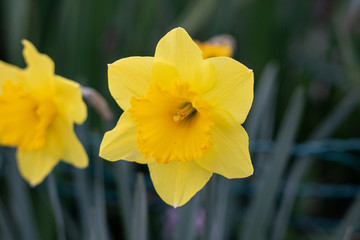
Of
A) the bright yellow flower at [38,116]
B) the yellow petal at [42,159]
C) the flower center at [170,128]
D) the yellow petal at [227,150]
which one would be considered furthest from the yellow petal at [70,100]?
the yellow petal at [227,150]

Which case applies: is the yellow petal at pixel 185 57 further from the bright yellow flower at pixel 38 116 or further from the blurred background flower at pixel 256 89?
the blurred background flower at pixel 256 89

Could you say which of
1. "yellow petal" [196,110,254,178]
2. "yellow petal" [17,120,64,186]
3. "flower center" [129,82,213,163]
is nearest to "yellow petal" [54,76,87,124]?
"yellow petal" [17,120,64,186]

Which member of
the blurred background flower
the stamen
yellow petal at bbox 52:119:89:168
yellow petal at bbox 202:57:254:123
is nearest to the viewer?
yellow petal at bbox 202:57:254:123

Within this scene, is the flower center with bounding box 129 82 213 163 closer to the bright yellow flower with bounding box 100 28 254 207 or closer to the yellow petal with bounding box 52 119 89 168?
the bright yellow flower with bounding box 100 28 254 207

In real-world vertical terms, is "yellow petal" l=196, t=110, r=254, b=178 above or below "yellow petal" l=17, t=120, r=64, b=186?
above

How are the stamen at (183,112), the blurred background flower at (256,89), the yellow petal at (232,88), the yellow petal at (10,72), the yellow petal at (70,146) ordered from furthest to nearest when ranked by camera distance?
1. the blurred background flower at (256,89)
2. the yellow petal at (10,72)
3. the yellow petal at (70,146)
4. the stamen at (183,112)
5. the yellow petal at (232,88)

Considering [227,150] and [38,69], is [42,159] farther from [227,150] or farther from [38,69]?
[227,150]
